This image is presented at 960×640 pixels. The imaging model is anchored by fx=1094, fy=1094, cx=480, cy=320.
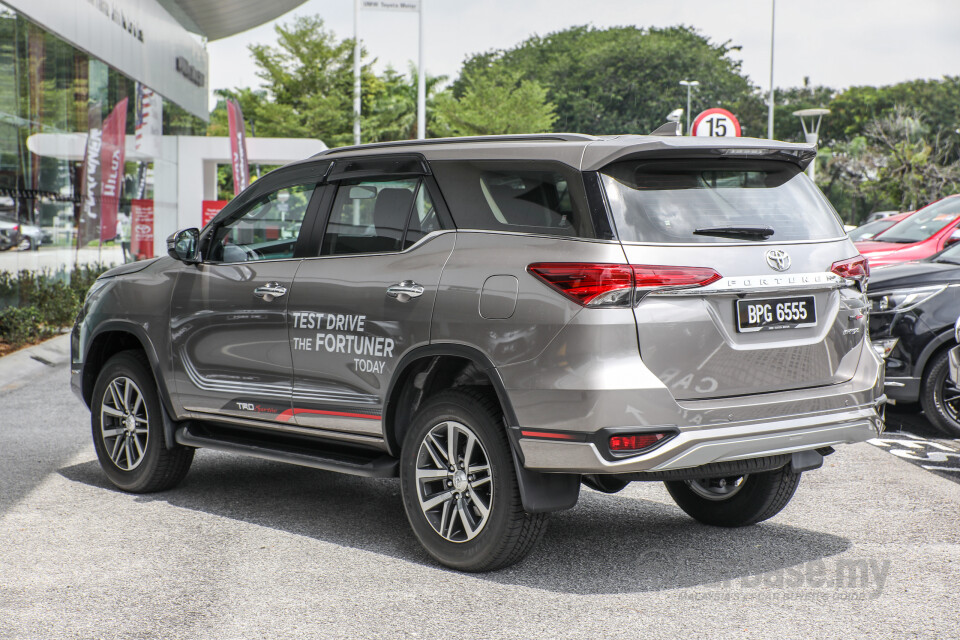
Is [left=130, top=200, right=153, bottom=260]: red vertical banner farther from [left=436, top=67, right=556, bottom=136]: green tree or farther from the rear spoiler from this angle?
[left=436, top=67, right=556, bottom=136]: green tree

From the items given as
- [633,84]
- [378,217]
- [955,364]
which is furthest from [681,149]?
[633,84]

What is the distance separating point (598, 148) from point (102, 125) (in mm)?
18532

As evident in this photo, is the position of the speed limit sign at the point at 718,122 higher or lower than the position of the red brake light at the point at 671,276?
higher

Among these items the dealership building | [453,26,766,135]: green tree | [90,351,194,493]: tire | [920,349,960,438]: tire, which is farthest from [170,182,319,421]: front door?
[453,26,766,135]: green tree

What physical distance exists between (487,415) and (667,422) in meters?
0.74

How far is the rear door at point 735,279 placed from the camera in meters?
4.16

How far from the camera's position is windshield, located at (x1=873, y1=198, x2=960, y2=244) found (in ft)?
45.6

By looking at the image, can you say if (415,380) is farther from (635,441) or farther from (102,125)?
(102,125)

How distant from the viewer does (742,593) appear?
436cm

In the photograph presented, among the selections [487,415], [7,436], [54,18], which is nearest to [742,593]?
[487,415]

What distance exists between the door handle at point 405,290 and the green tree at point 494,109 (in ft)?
184

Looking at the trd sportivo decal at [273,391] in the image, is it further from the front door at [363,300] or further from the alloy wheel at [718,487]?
the alloy wheel at [718,487]

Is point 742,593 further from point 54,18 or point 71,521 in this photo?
point 54,18

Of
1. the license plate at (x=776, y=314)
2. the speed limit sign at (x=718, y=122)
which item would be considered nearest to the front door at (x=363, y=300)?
the license plate at (x=776, y=314)
